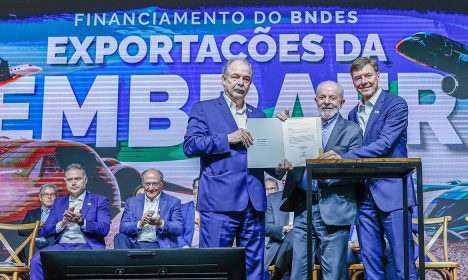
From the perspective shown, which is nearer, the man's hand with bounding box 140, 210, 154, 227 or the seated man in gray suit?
the seated man in gray suit

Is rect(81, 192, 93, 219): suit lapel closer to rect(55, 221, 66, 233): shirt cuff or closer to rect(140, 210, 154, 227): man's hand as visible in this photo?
rect(55, 221, 66, 233): shirt cuff

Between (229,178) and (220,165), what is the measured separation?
88mm

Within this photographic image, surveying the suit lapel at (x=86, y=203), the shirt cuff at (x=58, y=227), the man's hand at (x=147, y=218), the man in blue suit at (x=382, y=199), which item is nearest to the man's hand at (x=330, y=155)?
the man in blue suit at (x=382, y=199)

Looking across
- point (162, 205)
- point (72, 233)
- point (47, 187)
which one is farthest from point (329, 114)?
point (47, 187)

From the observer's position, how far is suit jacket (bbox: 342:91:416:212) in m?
3.88

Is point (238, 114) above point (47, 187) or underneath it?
above

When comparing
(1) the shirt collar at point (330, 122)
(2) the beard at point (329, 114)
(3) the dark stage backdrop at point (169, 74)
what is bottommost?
(1) the shirt collar at point (330, 122)

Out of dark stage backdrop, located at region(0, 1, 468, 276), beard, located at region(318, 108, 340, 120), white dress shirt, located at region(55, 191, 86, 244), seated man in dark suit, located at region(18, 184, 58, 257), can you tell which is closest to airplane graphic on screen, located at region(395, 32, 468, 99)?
dark stage backdrop, located at region(0, 1, 468, 276)

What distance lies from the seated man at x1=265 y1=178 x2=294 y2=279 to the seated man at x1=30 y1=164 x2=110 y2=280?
3.78 ft

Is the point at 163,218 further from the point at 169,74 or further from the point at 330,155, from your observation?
the point at 330,155

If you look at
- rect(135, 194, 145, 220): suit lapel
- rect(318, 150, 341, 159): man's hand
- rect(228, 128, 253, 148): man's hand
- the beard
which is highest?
the beard

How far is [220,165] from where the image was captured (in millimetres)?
3896

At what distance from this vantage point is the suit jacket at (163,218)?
17.5ft

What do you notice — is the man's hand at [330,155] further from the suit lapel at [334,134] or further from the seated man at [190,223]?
the seated man at [190,223]
